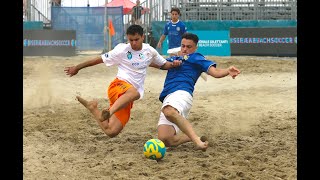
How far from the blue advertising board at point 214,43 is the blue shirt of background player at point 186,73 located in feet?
47.8

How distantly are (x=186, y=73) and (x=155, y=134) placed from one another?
125 cm

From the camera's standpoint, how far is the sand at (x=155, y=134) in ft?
18.6

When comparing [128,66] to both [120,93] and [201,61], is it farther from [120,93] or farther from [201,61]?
[201,61]

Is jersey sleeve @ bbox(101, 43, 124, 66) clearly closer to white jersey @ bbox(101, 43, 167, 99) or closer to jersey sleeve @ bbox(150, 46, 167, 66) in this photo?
white jersey @ bbox(101, 43, 167, 99)

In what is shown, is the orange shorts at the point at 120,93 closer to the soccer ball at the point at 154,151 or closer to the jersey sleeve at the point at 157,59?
the jersey sleeve at the point at 157,59

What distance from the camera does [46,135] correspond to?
7.62 metres

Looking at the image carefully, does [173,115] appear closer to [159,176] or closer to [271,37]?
[159,176]

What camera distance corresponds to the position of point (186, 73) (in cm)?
721

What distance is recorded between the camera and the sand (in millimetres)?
5680

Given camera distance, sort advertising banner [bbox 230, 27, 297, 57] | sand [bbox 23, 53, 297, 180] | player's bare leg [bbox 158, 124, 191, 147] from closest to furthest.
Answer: sand [bbox 23, 53, 297, 180] → player's bare leg [bbox 158, 124, 191, 147] → advertising banner [bbox 230, 27, 297, 57]

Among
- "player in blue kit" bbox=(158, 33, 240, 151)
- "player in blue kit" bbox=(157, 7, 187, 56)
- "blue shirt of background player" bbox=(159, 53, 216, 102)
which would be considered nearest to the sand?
"player in blue kit" bbox=(158, 33, 240, 151)

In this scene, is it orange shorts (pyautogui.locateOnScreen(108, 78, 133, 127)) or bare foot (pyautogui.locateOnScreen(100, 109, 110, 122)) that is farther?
orange shorts (pyautogui.locateOnScreen(108, 78, 133, 127))

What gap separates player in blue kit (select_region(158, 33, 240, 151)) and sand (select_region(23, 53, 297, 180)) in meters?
0.21
